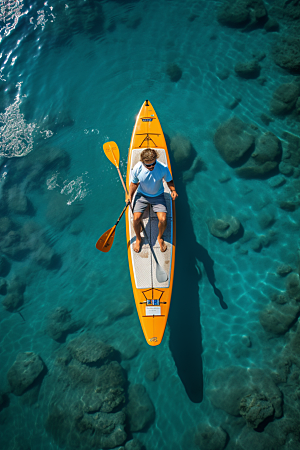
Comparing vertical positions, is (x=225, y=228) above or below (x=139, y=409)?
above

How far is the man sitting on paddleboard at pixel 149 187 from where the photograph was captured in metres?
4.73

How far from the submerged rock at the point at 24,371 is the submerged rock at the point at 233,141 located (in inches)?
304

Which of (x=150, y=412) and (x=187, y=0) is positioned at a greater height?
(x=187, y=0)

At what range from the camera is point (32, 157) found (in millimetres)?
8617

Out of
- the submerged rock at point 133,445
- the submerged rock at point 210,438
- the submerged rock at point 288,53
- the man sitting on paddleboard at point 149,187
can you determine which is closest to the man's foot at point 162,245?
the man sitting on paddleboard at point 149,187

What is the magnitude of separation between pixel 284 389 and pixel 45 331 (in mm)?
6184

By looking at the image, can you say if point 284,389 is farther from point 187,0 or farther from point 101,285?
point 187,0

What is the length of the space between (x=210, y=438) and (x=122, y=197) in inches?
247

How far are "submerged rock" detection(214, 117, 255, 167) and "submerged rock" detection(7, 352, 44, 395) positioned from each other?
773 centimetres

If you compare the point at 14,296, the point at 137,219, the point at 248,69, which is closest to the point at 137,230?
the point at 137,219

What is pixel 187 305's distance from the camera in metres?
7.04

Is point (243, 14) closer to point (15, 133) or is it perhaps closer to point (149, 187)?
point (149, 187)

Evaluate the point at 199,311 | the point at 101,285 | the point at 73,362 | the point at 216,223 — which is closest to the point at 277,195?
the point at 216,223

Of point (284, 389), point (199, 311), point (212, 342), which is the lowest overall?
point (284, 389)
